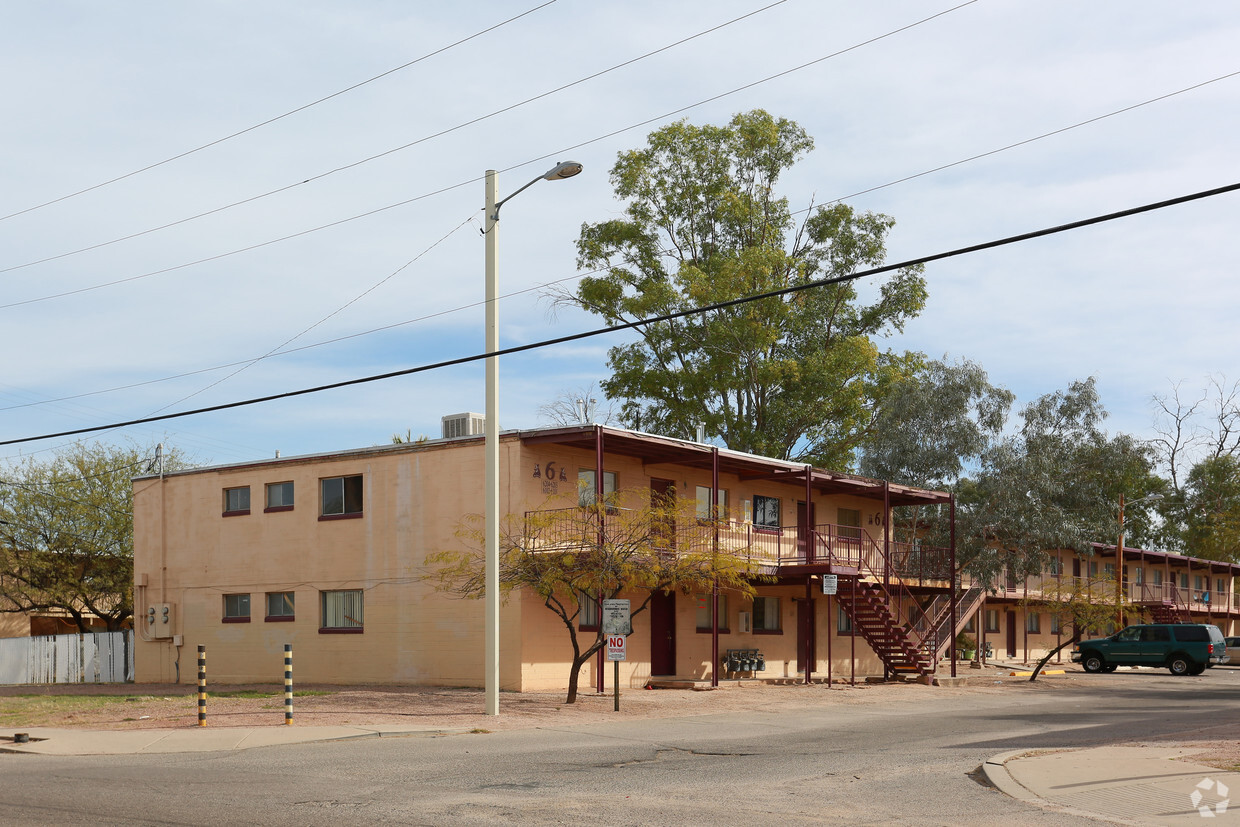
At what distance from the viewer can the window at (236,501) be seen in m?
36.0

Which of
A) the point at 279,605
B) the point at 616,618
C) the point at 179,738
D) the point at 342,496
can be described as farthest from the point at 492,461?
the point at 279,605

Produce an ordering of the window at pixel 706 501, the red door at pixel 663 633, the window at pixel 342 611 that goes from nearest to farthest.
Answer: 1. the window at pixel 342 611
2. the red door at pixel 663 633
3. the window at pixel 706 501

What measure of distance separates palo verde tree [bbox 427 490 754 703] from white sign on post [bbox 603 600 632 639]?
1.58 metres

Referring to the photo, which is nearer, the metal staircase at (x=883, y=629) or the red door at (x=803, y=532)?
the red door at (x=803, y=532)

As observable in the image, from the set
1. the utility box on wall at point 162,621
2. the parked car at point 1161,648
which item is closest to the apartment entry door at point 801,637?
the parked car at point 1161,648

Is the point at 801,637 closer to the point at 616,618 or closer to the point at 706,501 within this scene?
the point at 706,501

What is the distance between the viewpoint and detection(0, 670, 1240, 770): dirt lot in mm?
20906

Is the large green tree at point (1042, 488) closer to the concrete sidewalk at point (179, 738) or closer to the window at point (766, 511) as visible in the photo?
the window at point (766, 511)

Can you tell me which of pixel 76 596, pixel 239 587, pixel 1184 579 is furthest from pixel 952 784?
pixel 1184 579

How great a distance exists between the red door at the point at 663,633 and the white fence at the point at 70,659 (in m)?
16.5

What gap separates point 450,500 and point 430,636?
3415 millimetres

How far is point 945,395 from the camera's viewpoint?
148ft

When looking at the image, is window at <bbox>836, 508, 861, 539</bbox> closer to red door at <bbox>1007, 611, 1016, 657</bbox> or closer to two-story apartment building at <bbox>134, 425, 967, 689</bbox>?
two-story apartment building at <bbox>134, 425, 967, 689</bbox>

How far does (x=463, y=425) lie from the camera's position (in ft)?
108
